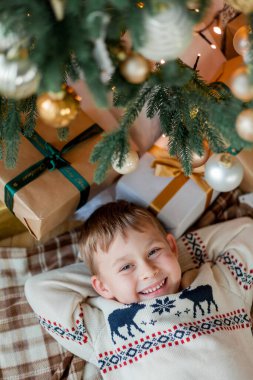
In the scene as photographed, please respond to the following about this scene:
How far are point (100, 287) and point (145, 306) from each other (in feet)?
0.48

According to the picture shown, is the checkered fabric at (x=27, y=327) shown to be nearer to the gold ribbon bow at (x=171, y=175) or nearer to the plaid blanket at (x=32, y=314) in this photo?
the plaid blanket at (x=32, y=314)

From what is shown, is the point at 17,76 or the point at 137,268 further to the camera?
the point at 137,268

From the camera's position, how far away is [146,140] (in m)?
1.54

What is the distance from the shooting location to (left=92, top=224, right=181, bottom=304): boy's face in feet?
3.90

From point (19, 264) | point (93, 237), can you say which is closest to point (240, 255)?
point (93, 237)

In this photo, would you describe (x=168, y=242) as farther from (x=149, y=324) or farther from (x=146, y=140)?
(x=146, y=140)

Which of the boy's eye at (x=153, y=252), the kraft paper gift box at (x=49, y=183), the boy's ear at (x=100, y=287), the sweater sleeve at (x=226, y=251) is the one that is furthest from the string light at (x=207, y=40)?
the boy's ear at (x=100, y=287)

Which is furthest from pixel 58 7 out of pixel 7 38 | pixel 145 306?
pixel 145 306

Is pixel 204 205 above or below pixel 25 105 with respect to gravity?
below

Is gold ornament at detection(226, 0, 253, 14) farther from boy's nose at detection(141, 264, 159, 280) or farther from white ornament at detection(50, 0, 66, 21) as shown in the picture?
boy's nose at detection(141, 264, 159, 280)

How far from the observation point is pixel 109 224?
1266mm

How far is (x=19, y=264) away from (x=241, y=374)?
760mm

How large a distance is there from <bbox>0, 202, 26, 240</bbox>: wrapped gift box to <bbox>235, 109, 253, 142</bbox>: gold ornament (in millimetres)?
885

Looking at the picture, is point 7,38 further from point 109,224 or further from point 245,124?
point 109,224
